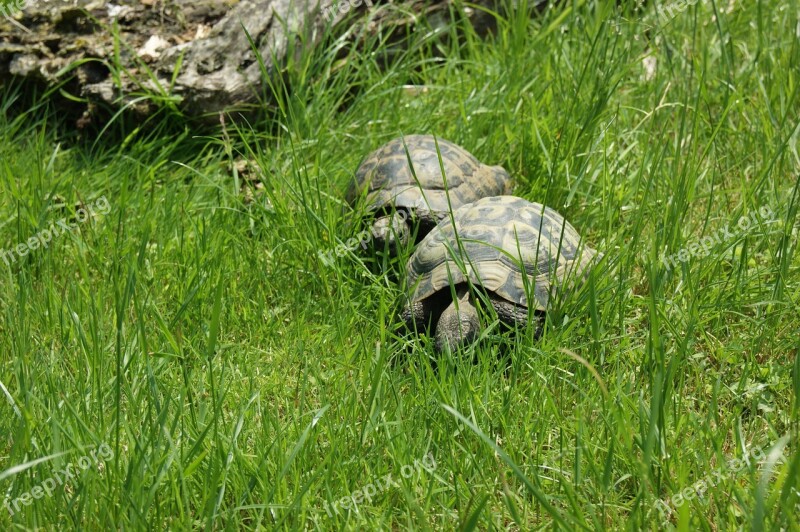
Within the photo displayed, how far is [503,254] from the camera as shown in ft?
11.9

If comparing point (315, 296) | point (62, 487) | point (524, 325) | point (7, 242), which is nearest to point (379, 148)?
point (315, 296)

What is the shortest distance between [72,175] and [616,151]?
2873mm

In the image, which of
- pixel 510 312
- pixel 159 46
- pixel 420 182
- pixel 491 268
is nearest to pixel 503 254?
pixel 491 268

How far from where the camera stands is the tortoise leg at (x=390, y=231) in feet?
12.9

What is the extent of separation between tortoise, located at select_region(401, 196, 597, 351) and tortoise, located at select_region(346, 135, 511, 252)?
0.39 meters

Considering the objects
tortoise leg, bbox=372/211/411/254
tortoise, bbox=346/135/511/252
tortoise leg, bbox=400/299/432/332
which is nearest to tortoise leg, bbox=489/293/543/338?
tortoise leg, bbox=400/299/432/332

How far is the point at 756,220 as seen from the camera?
3783 millimetres

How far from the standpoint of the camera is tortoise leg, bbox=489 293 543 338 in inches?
136

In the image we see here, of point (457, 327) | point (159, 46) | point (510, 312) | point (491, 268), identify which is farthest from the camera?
point (159, 46)

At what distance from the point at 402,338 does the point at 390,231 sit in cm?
74

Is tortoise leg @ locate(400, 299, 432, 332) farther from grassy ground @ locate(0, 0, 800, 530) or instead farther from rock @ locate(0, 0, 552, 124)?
rock @ locate(0, 0, 552, 124)

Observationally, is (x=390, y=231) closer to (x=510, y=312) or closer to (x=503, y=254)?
(x=503, y=254)

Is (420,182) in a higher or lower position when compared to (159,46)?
lower

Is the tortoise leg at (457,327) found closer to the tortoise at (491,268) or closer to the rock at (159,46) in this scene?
the tortoise at (491,268)
